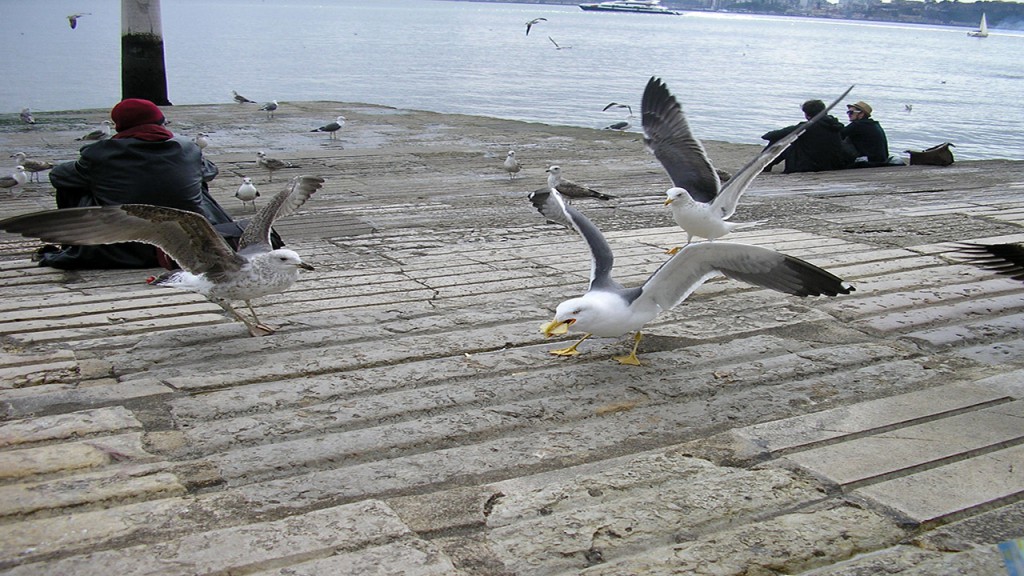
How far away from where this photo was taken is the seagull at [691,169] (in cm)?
625

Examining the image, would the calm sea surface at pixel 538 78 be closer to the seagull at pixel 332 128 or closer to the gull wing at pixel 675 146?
the seagull at pixel 332 128

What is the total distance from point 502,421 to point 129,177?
11.0ft

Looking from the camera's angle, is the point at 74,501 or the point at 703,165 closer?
the point at 74,501

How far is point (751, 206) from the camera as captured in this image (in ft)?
27.9

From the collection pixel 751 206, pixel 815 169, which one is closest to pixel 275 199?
pixel 751 206

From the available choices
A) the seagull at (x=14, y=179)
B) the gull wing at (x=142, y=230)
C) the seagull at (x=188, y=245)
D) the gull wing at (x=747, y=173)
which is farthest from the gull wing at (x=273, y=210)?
the seagull at (x=14, y=179)

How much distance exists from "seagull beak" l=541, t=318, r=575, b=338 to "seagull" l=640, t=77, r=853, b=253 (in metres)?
2.20

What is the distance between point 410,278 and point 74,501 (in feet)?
9.47

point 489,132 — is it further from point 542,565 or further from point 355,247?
point 542,565

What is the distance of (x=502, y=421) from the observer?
3.77 meters

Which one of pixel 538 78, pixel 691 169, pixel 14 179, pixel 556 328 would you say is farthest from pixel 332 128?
pixel 538 78

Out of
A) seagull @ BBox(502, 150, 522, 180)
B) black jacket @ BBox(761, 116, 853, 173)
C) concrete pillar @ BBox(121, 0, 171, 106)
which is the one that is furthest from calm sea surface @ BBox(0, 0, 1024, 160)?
seagull @ BBox(502, 150, 522, 180)

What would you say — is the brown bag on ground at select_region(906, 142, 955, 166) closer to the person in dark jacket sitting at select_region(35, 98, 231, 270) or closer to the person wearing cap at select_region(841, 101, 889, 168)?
the person wearing cap at select_region(841, 101, 889, 168)

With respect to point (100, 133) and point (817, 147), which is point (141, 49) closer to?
point (100, 133)
